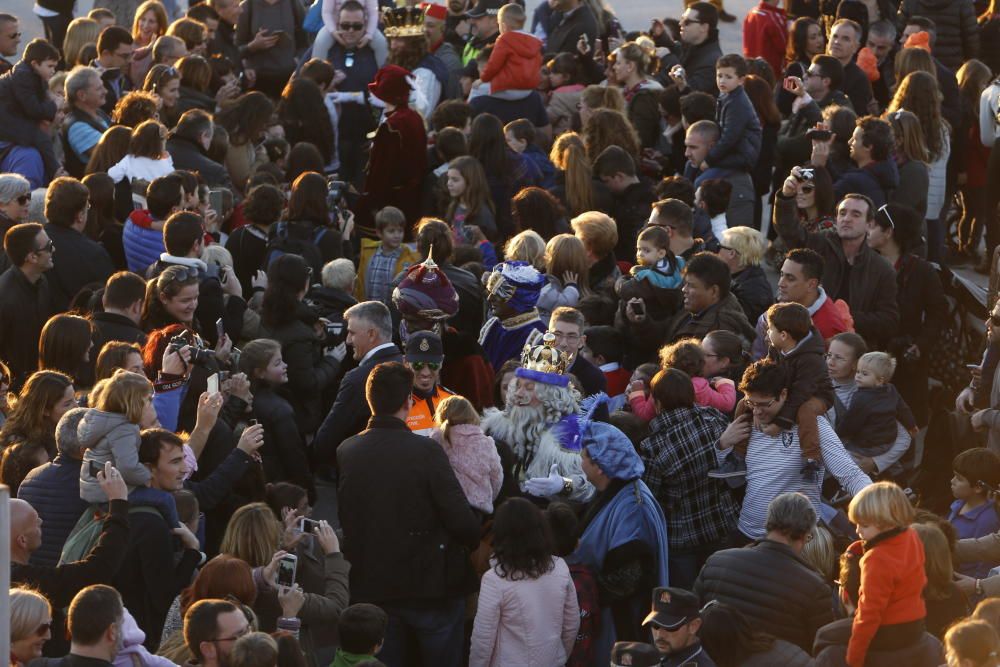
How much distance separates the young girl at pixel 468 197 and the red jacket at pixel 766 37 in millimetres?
5474

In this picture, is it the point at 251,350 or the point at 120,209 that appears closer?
the point at 251,350

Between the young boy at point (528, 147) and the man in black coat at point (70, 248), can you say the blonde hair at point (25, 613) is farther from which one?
the young boy at point (528, 147)

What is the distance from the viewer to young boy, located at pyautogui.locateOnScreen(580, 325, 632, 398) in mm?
8852

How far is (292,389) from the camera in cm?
867

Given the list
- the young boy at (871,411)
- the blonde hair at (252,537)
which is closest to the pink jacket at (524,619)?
the blonde hair at (252,537)

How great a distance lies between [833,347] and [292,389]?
2963 millimetres

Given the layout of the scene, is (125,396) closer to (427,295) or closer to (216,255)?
(427,295)

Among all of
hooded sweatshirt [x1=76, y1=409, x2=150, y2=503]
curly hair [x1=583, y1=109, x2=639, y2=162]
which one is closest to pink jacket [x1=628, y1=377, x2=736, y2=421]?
hooded sweatshirt [x1=76, y1=409, x2=150, y2=503]

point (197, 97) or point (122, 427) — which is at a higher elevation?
point (122, 427)

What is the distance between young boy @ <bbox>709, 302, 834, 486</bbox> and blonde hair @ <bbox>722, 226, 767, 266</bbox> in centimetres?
144

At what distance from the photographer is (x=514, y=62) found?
42.8 ft

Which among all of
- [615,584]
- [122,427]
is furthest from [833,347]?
[122,427]

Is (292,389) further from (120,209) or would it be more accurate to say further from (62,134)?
(62,134)

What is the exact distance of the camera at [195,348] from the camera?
756 centimetres
